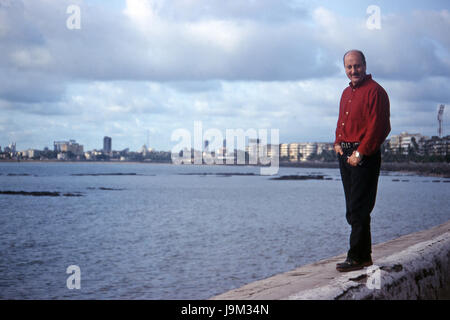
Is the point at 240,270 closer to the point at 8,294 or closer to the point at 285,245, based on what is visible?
the point at 285,245

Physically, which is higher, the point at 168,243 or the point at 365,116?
the point at 365,116

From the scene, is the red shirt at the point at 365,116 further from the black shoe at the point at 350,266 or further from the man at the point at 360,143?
the black shoe at the point at 350,266

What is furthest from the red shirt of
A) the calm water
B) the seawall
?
the calm water

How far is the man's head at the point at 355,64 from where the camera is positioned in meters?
5.26

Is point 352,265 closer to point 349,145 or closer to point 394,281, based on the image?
point 394,281

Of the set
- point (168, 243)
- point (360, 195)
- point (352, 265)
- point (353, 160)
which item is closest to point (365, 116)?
point (353, 160)

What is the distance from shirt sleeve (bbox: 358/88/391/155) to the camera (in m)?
5.02

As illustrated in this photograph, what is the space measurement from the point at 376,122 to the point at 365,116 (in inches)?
7.4

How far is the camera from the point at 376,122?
5.05m

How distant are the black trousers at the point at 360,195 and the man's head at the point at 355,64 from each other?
836mm

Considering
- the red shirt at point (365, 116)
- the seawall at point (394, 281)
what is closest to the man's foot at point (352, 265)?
the seawall at point (394, 281)

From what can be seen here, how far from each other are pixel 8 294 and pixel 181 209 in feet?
95.4
